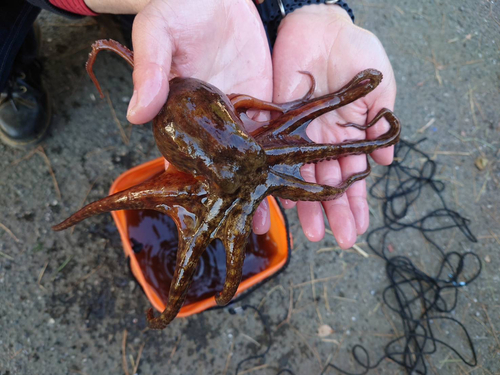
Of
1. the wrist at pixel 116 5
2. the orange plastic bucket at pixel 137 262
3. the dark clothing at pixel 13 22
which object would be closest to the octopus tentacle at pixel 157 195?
the orange plastic bucket at pixel 137 262

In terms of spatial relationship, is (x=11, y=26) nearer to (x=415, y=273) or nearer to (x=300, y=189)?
(x=300, y=189)

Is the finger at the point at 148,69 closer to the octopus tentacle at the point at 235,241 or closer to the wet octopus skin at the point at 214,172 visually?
the wet octopus skin at the point at 214,172

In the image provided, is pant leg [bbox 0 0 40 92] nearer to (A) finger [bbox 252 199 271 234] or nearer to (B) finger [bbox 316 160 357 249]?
(A) finger [bbox 252 199 271 234]

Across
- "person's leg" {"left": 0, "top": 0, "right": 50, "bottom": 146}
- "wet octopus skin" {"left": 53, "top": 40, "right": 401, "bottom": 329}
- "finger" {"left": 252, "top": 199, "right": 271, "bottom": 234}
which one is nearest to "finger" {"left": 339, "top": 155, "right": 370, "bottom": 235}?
"wet octopus skin" {"left": 53, "top": 40, "right": 401, "bottom": 329}

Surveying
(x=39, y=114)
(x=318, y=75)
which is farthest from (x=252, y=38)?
(x=39, y=114)

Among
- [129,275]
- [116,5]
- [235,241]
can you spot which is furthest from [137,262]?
[116,5]
